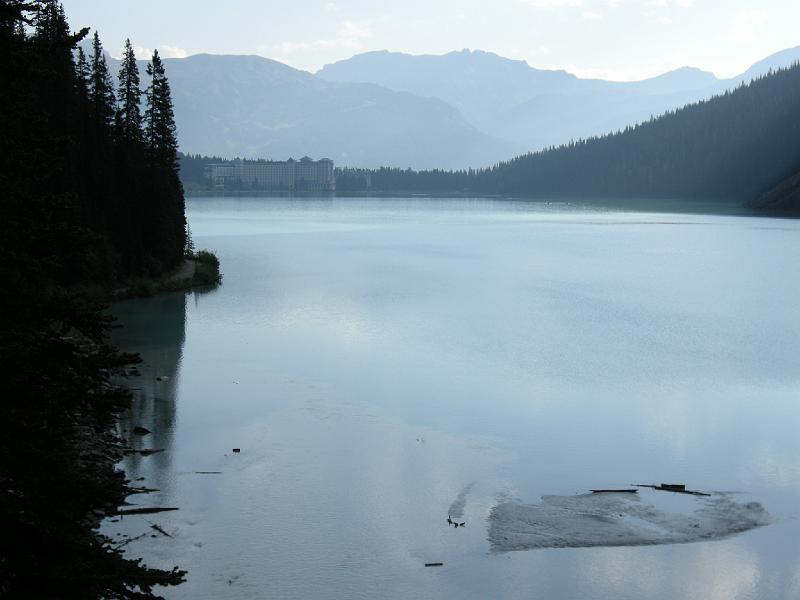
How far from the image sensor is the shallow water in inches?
750

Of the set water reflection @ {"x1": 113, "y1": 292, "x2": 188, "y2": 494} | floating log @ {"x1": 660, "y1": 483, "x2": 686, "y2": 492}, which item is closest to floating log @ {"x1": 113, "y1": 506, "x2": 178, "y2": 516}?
water reflection @ {"x1": 113, "y1": 292, "x2": 188, "y2": 494}

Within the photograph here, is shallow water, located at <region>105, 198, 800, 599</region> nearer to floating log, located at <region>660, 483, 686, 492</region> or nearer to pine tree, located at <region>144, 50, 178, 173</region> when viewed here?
floating log, located at <region>660, 483, 686, 492</region>

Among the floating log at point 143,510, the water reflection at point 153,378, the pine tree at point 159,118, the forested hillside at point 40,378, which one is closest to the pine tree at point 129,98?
the pine tree at point 159,118

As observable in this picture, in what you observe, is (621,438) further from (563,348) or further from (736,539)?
(563,348)

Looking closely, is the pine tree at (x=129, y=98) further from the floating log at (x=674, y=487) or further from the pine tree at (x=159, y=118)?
the floating log at (x=674, y=487)

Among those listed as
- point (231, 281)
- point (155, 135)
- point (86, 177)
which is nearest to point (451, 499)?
point (86, 177)

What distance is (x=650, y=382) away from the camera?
117 ft

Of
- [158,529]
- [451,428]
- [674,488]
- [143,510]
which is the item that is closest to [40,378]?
[158,529]

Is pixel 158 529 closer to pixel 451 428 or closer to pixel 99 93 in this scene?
pixel 451 428

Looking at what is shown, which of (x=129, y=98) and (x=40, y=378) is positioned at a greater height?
(x=129, y=98)

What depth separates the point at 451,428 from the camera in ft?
94.8

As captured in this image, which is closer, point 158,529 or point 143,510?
point 158,529

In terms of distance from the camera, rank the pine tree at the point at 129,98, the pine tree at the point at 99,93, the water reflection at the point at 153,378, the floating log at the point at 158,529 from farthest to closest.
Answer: the pine tree at the point at 129,98
the pine tree at the point at 99,93
the water reflection at the point at 153,378
the floating log at the point at 158,529

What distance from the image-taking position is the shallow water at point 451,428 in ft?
62.5
